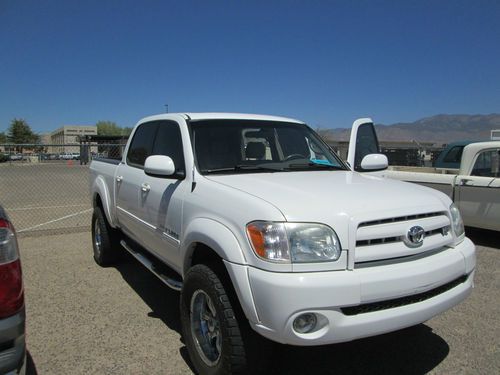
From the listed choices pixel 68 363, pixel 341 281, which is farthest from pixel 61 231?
pixel 341 281

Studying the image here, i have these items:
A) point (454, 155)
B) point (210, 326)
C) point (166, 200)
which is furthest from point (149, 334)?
point (454, 155)

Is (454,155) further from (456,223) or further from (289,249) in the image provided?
(289,249)

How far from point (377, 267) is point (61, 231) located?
7.24 metres

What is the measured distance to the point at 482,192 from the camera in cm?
721

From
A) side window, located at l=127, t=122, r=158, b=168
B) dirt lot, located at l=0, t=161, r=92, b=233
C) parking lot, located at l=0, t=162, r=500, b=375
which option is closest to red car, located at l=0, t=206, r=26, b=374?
parking lot, located at l=0, t=162, r=500, b=375

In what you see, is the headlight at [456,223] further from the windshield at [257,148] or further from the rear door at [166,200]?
the rear door at [166,200]

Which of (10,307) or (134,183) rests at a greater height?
(134,183)

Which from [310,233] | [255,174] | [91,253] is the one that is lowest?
[91,253]

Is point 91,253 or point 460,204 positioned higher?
point 460,204

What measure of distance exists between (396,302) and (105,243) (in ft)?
13.9

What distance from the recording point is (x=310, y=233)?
2.54m

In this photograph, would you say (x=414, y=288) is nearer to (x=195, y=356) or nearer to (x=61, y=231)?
(x=195, y=356)

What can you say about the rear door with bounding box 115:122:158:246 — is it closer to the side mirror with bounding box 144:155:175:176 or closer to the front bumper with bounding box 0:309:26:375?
the side mirror with bounding box 144:155:175:176

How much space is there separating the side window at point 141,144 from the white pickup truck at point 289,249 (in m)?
0.83
